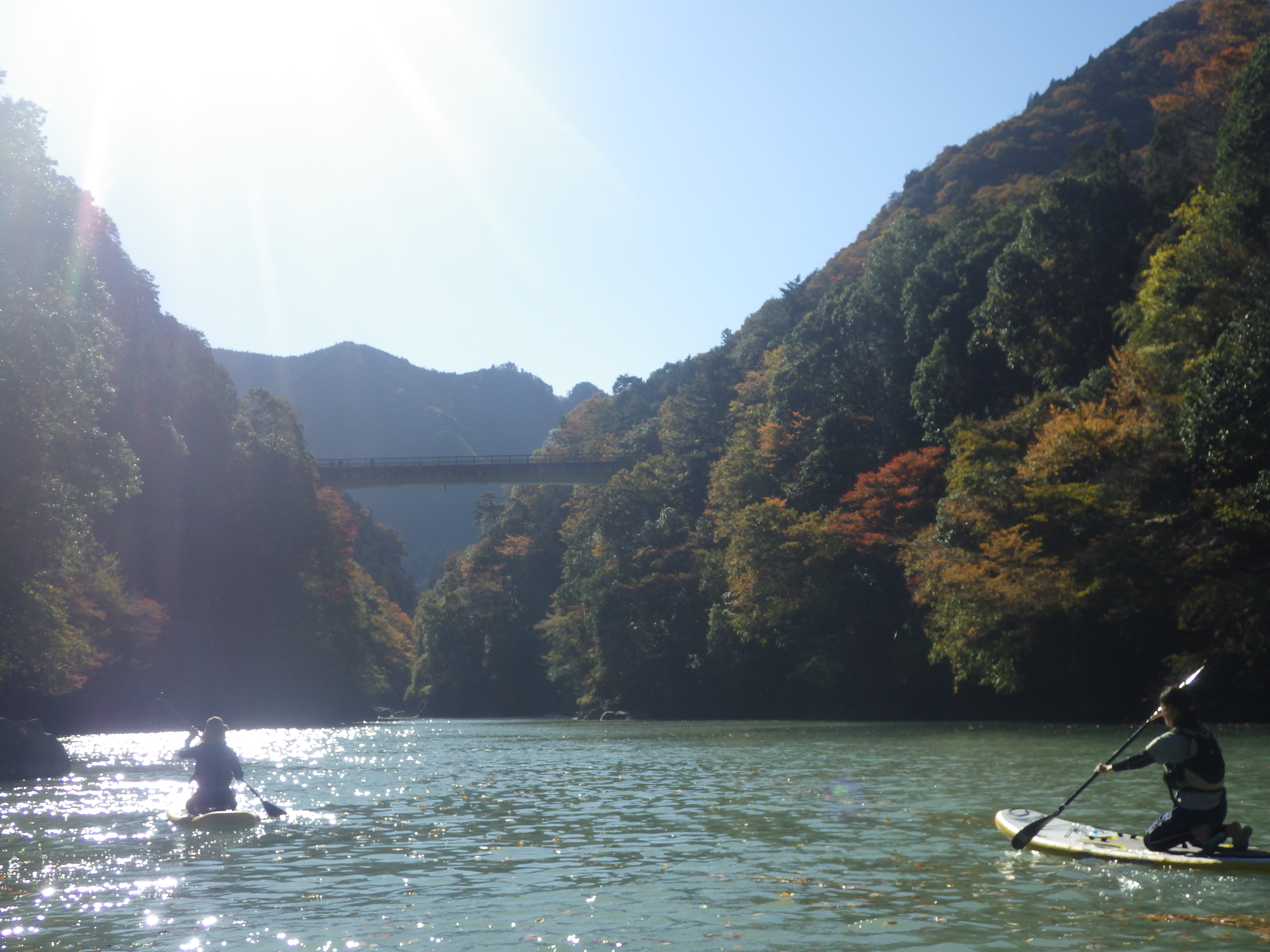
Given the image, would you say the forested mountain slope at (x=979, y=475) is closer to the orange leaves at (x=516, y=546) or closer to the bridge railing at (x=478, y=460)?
the orange leaves at (x=516, y=546)

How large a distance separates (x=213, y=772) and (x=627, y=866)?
251 inches

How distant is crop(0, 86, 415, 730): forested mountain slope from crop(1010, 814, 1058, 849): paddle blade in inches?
709

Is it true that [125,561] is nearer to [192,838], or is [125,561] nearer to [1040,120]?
[192,838]

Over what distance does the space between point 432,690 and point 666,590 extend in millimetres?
24720

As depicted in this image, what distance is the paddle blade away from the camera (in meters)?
9.38

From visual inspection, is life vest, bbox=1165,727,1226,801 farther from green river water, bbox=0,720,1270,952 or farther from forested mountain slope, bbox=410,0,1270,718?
forested mountain slope, bbox=410,0,1270,718

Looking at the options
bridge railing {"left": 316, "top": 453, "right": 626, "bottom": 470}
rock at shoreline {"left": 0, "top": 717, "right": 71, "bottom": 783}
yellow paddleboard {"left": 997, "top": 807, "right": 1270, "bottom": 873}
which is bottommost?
rock at shoreline {"left": 0, "top": 717, "right": 71, "bottom": 783}

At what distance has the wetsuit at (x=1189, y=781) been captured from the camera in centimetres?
849

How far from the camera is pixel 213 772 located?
42.9 ft

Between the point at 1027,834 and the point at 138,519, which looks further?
the point at 138,519

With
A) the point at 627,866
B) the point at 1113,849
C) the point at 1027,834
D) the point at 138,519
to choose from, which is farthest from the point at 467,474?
the point at 1113,849

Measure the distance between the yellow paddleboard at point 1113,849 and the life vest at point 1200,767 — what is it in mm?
460

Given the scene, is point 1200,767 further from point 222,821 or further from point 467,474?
point 467,474

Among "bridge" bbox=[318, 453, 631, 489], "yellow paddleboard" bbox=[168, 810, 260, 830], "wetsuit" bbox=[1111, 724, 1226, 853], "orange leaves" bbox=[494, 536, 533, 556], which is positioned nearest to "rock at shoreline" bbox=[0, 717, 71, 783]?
"yellow paddleboard" bbox=[168, 810, 260, 830]
